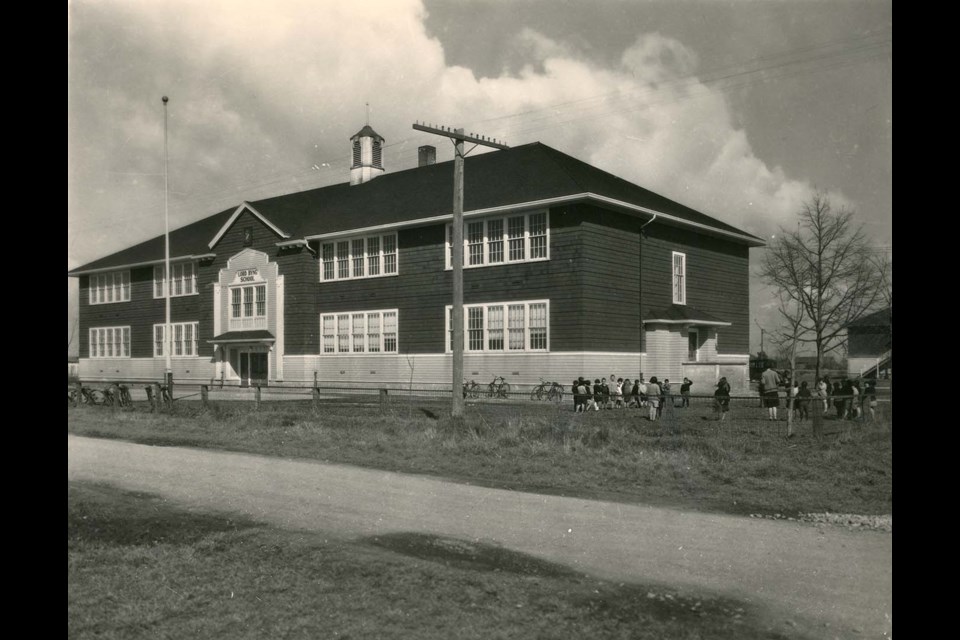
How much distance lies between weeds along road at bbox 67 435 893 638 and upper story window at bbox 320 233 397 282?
2056 cm

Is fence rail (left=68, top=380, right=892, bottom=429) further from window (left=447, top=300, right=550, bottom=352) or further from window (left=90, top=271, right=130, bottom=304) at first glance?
window (left=90, top=271, right=130, bottom=304)

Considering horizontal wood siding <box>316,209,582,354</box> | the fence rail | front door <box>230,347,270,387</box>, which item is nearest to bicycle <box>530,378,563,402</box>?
the fence rail

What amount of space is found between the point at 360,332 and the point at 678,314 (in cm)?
1316

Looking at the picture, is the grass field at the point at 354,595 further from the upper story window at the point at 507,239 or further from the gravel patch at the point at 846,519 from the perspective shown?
the upper story window at the point at 507,239

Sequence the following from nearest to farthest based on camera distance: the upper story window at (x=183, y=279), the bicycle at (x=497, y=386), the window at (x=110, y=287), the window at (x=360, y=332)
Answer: the bicycle at (x=497, y=386) < the window at (x=360, y=332) < the upper story window at (x=183, y=279) < the window at (x=110, y=287)

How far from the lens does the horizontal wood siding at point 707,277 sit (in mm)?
30516

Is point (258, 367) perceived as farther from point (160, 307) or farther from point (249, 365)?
point (160, 307)

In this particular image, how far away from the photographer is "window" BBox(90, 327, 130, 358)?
140ft

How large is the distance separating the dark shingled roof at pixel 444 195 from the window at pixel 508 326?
3.68 meters

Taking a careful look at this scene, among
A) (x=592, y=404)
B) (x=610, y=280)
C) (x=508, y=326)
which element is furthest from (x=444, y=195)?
(x=592, y=404)

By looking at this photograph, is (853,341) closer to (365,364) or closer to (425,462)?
(425,462)

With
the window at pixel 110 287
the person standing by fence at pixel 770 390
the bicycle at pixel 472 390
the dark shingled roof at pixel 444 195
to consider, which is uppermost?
the dark shingled roof at pixel 444 195

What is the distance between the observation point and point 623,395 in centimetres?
1727

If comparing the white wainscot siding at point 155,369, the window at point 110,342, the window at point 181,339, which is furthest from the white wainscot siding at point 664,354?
the window at point 110,342
